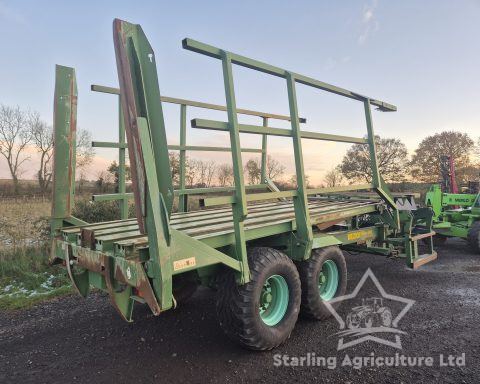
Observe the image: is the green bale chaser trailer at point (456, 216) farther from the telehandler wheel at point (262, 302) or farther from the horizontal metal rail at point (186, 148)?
the telehandler wheel at point (262, 302)

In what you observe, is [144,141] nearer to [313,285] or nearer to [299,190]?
[299,190]

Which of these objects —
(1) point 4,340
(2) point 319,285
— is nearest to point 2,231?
(1) point 4,340

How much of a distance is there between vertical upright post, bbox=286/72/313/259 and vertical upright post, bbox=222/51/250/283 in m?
0.86

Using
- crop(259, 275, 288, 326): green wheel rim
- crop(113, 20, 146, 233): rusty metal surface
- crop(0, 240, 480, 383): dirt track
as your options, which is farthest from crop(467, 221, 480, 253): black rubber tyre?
crop(113, 20, 146, 233): rusty metal surface

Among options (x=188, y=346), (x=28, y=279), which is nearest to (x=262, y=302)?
(x=188, y=346)

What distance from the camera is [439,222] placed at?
870 centimetres

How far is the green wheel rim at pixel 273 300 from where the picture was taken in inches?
139

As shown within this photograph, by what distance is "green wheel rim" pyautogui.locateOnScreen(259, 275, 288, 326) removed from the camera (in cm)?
A: 353

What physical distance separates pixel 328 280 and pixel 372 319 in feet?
2.13

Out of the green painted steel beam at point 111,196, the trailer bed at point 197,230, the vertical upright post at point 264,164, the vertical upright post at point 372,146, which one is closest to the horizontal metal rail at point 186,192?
the green painted steel beam at point 111,196

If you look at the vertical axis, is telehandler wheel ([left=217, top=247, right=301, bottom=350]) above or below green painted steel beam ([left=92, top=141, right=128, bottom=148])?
below

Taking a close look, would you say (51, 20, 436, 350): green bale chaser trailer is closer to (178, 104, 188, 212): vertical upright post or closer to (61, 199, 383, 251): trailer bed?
(61, 199, 383, 251): trailer bed

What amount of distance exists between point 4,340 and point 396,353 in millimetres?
3994

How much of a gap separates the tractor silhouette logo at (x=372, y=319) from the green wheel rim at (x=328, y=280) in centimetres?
9
